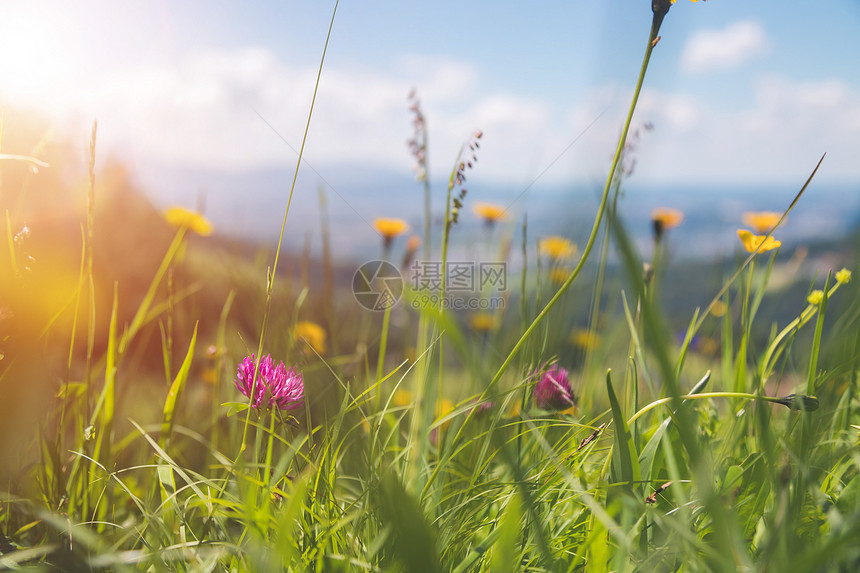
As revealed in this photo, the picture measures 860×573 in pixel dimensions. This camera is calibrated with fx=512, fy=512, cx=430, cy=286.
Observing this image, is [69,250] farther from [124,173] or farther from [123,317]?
[124,173]

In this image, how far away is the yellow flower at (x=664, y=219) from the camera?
54.1 inches

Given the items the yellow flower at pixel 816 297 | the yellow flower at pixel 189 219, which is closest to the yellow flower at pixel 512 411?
the yellow flower at pixel 816 297

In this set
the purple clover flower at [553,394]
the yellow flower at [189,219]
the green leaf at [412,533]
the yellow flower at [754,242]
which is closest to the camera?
the green leaf at [412,533]

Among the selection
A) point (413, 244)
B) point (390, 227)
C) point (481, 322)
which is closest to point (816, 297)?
point (413, 244)

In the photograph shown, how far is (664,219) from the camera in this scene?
1440 mm

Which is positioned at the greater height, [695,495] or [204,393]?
[695,495]

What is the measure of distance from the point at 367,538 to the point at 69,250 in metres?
1.68

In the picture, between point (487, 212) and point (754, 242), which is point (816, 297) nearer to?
point (754, 242)

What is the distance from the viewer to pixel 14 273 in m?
0.67

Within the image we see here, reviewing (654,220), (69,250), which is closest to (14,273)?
(69,250)

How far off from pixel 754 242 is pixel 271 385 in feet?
2.32

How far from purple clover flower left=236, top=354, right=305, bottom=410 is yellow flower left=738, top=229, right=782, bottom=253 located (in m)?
0.65

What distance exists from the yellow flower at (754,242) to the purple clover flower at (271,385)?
2.12ft

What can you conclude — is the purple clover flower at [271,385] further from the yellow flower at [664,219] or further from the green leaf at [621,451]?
the yellow flower at [664,219]
